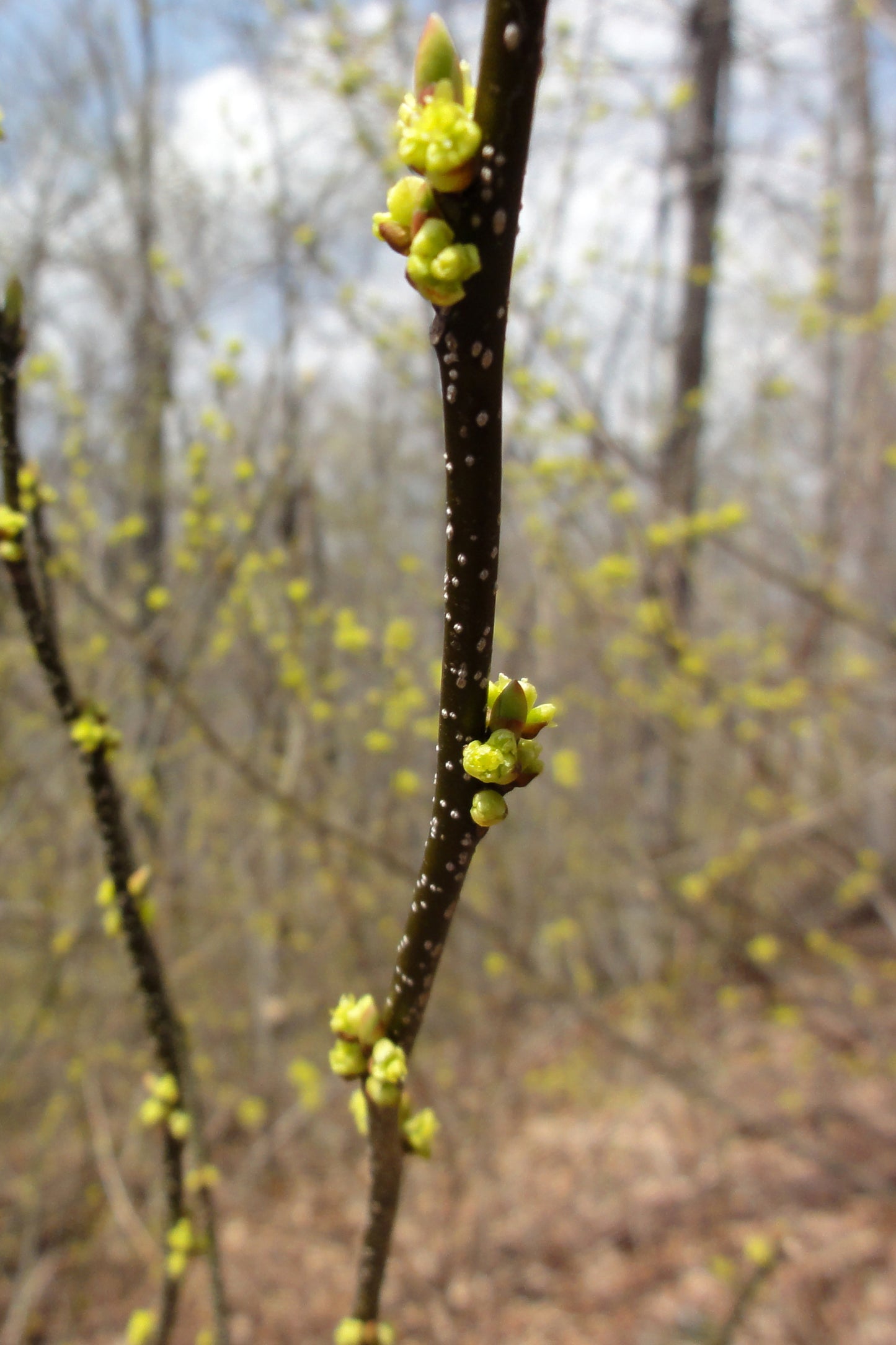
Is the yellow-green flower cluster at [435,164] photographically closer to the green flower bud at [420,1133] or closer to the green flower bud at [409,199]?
the green flower bud at [409,199]

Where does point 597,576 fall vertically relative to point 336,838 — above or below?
above

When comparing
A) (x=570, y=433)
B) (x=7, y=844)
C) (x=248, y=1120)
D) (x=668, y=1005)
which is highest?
(x=570, y=433)

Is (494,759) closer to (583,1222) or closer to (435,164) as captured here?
(435,164)

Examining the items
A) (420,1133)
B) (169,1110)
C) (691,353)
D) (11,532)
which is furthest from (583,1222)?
(691,353)

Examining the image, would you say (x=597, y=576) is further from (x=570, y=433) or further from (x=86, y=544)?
(x=86, y=544)

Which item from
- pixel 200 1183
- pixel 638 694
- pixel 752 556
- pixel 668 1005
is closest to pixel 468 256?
pixel 200 1183

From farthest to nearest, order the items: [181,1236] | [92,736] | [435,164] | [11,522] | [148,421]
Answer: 1. [148,421]
2. [181,1236]
3. [92,736]
4. [11,522]
5. [435,164]
